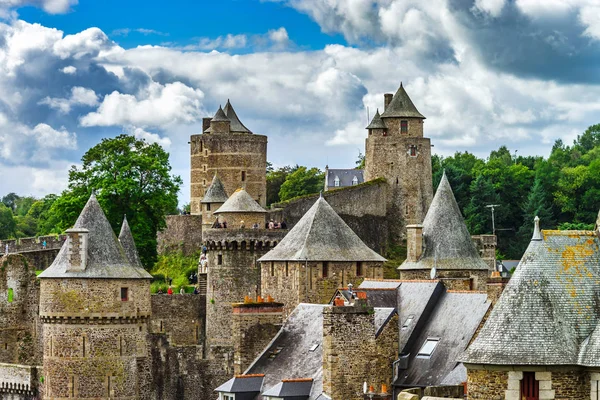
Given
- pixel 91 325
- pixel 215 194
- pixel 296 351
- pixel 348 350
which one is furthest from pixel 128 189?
pixel 348 350

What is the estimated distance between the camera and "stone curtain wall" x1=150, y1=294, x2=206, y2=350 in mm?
74625

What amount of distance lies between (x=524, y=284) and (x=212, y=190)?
6101 cm

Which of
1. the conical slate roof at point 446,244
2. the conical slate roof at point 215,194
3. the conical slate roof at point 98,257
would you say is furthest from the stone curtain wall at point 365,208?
the conical slate roof at point 98,257

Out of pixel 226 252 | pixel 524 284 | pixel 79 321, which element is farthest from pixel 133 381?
pixel 524 284

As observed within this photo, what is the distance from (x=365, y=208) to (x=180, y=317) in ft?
80.0

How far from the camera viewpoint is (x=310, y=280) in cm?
6325

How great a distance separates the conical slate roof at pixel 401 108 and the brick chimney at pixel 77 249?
42551 millimetres

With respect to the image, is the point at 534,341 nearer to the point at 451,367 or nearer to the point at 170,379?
the point at 451,367

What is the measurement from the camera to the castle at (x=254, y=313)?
45094 mm

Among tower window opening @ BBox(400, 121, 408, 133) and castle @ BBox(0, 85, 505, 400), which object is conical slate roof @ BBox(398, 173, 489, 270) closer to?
castle @ BBox(0, 85, 505, 400)

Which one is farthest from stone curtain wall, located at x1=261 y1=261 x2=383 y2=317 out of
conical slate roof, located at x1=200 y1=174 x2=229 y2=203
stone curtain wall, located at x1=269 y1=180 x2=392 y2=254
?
conical slate roof, located at x1=200 y1=174 x2=229 y2=203

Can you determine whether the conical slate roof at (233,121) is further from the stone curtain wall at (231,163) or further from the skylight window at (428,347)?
the skylight window at (428,347)

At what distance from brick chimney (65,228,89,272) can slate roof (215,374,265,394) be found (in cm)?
1323

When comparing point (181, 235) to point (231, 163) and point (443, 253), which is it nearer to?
point (231, 163)
